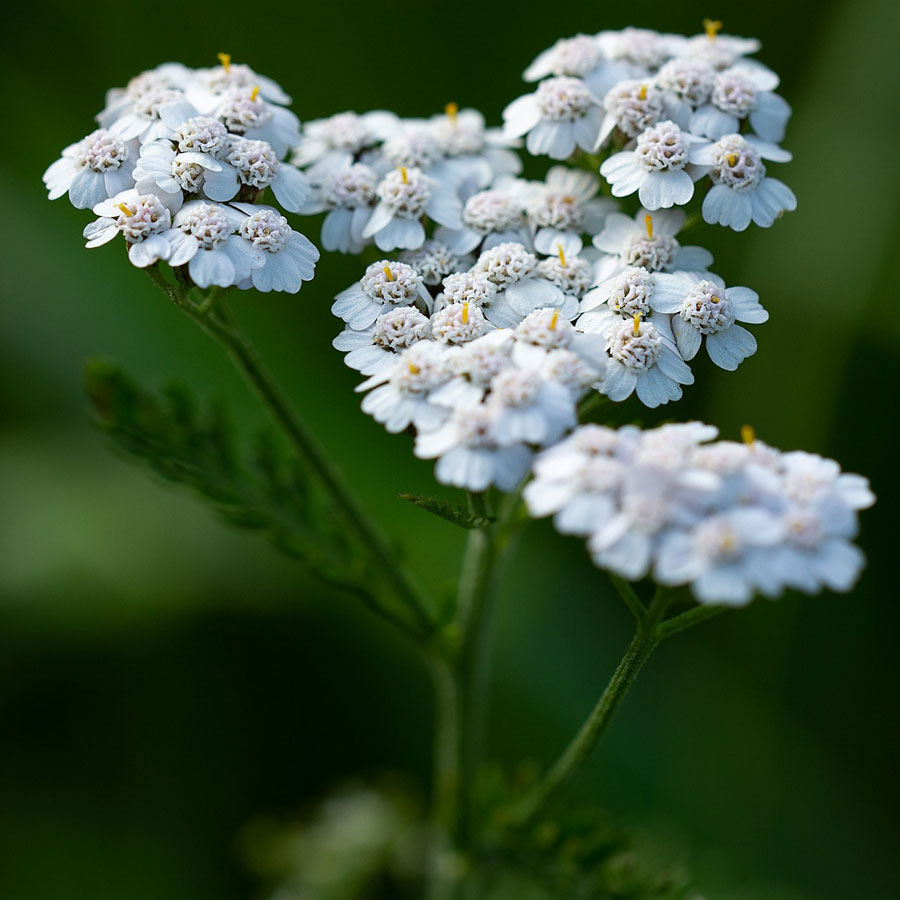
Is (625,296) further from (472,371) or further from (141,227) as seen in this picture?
(141,227)

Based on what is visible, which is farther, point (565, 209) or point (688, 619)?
point (565, 209)

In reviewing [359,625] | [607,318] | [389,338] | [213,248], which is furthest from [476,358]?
[359,625]

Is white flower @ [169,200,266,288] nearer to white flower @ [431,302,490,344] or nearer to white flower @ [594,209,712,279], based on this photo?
white flower @ [431,302,490,344]

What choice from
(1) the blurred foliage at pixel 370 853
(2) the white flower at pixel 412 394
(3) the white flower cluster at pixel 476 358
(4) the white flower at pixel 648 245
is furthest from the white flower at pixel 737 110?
(1) the blurred foliage at pixel 370 853

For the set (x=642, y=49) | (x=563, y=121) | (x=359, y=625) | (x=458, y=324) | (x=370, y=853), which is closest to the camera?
(x=458, y=324)

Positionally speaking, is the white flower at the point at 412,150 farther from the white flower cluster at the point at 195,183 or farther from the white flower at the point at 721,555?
the white flower at the point at 721,555
